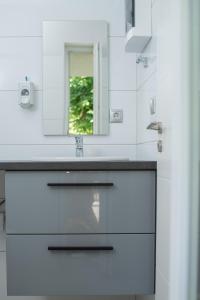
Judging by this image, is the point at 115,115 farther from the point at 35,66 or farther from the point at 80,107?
the point at 35,66

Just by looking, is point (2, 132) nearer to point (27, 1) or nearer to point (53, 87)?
point (53, 87)

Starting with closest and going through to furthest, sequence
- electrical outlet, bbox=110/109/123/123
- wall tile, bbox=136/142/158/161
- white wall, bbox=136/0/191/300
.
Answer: white wall, bbox=136/0/191/300 → wall tile, bbox=136/142/158/161 → electrical outlet, bbox=110/109/123/123

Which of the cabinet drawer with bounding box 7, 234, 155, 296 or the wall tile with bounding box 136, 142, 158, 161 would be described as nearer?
the cabinet drawer with bounding box 7, 234, 155, 296

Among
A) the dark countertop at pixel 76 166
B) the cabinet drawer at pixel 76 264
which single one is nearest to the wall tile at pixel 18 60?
the dark countertop at pixel 76 166

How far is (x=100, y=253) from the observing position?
1.20m

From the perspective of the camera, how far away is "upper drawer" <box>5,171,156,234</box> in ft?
3.92

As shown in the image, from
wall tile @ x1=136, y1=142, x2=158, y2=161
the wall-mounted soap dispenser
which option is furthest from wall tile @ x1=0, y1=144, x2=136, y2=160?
the wall-mounted soap dispenser

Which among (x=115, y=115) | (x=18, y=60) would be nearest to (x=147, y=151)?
(x=115, y=115)

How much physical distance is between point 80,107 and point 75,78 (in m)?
0.19

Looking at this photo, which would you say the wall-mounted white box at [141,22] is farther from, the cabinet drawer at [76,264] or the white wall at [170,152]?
the cabinet drawer at [76,264]

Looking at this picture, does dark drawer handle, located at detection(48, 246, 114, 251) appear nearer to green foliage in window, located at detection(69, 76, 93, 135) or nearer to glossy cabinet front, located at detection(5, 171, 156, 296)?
glossy cabinet front, located at detection(5, 171, 156, 296)

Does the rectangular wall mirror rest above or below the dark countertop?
above

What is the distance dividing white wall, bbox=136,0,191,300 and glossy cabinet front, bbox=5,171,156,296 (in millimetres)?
75

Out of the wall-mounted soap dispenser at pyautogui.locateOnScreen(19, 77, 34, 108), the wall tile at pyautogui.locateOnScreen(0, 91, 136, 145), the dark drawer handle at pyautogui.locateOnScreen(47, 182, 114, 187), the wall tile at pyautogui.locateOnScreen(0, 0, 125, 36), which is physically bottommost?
the dark drawer handle at pyautogui.locateOnScreen(47, 182, 114, 187)
